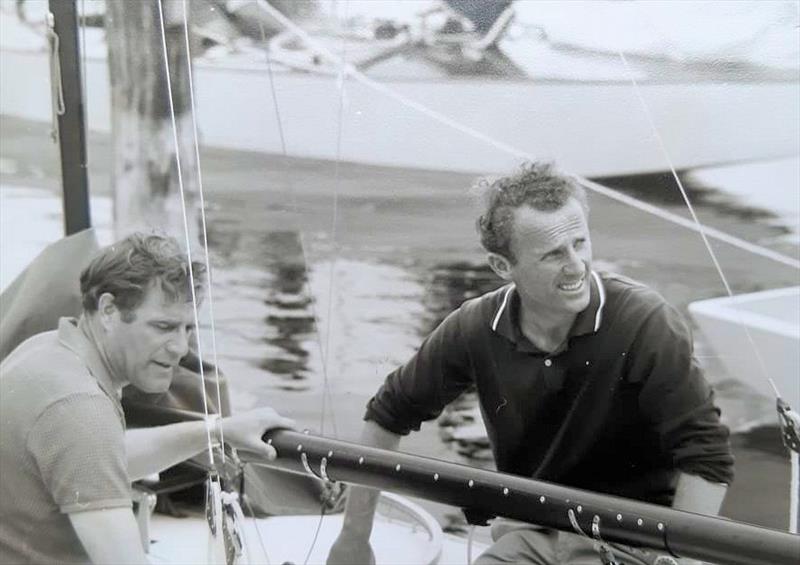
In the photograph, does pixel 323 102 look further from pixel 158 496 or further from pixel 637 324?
pixel 158 496

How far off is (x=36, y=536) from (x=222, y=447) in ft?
1.07

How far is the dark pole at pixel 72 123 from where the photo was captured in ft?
6.80

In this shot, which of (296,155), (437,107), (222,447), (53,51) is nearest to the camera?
(437,107)

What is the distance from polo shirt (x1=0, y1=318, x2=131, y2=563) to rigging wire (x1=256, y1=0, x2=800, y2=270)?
62 centimetres

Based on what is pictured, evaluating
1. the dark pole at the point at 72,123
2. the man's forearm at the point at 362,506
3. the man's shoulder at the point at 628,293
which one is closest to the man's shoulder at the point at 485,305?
the man's shoulder at the point at 628,293

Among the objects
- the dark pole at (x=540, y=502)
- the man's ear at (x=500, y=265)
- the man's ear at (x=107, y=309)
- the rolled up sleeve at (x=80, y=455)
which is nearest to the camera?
the dark pole at (x=540, y=502)

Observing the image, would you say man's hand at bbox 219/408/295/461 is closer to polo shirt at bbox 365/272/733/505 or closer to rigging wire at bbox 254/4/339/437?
rigging wire at bbox 254/4/339/437

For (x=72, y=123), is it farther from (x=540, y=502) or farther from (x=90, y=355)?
(x=540, y=502)

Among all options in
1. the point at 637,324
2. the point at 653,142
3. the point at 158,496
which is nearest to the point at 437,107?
the point at 653,142

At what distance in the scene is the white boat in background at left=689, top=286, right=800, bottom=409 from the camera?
1554 millimetres

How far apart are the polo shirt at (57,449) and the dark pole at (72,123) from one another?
238 mm

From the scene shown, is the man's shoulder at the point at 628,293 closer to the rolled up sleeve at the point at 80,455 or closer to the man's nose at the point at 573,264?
the man's nose at the point at 573,264

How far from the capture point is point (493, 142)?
1.65 m

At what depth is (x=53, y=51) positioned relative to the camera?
2080 millimetres
